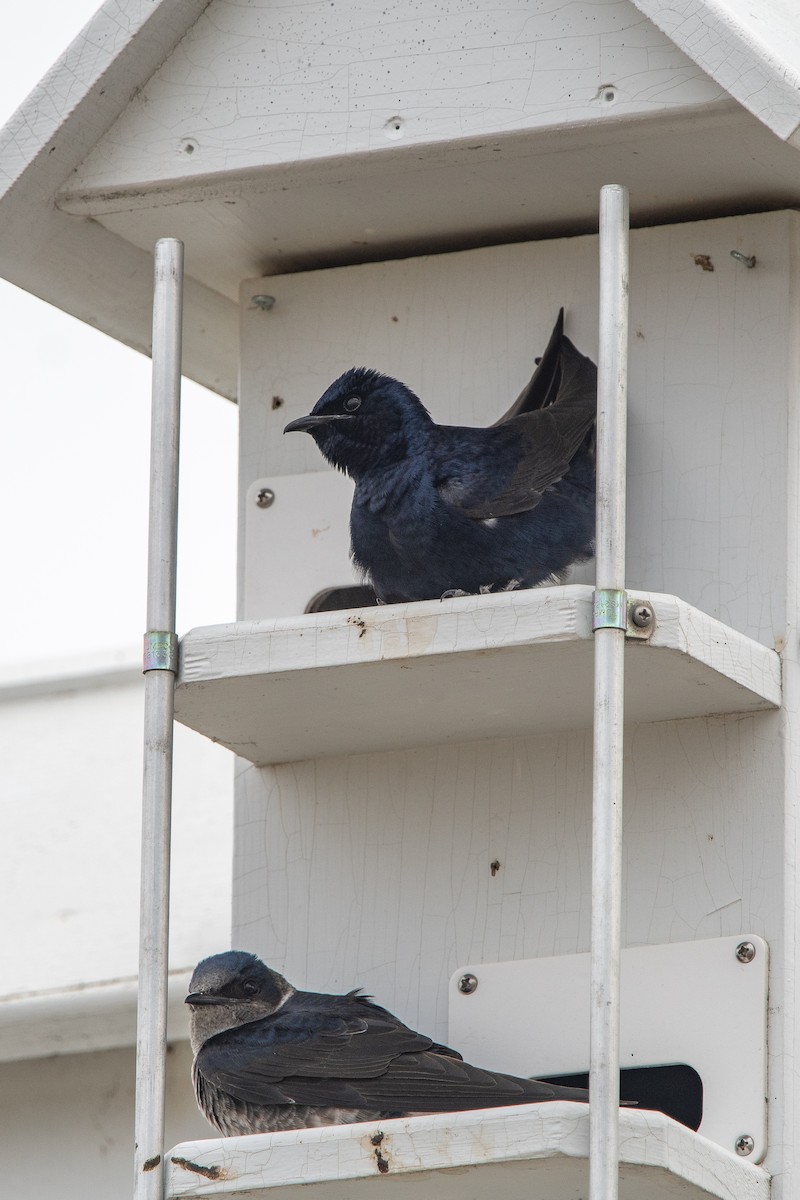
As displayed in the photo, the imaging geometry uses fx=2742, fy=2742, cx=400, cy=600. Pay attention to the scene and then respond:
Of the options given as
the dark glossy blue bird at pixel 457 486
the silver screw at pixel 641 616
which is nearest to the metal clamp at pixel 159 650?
the dark glossy blue bird at pixel 457 486

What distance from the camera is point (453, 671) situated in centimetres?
354

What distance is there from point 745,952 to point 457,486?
0.74 metres

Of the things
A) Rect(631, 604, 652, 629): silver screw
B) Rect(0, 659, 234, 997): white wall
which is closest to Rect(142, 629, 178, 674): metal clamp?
Rect(631, 604, 652, 629): silver screw

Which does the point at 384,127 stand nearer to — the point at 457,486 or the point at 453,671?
the point at 457,486

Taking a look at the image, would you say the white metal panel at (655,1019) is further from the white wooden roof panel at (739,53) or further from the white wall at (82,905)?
the white wall at (82,905)

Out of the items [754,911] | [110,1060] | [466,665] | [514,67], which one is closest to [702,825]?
[754,911]

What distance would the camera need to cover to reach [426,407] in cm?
410

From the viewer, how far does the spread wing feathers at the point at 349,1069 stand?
3.43 metres

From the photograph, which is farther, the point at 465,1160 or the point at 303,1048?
the point at 303,1048

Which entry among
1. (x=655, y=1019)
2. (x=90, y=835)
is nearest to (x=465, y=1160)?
(x=655, y=1019)

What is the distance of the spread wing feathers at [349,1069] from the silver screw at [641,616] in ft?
1.90

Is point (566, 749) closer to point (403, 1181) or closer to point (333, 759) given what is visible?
point (333, 759)

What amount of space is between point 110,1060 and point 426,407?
70.4 inches

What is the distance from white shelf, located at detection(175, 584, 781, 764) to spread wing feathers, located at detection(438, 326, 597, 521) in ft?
0.91
